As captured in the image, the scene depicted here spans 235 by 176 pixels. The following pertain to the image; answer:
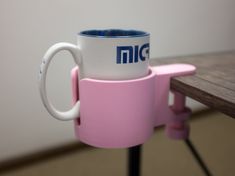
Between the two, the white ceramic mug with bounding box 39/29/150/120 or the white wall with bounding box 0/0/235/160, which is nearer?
the white ceramic mug with bounding box 39/29/150/120

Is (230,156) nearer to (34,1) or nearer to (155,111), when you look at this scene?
(155,111)

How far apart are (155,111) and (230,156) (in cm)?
79

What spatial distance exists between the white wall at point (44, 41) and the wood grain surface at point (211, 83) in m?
0.47

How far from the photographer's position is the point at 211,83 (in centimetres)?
45

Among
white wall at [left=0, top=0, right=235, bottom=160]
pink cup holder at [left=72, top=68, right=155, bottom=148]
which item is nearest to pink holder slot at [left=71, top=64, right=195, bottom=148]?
pink cup holder at [left=72, top=68, right=155, bottom=148]

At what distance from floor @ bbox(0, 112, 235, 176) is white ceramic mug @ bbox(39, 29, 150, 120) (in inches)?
26.3

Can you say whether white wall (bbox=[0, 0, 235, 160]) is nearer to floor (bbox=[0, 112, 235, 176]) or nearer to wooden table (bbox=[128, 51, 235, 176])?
floor (bbox=[0, 112, 235, 176])

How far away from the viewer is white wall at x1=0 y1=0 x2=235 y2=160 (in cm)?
93

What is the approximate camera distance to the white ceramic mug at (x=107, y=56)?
40cm

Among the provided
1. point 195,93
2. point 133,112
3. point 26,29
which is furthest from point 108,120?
point 26,29

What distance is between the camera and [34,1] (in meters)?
0.92

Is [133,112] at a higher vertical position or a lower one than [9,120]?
higher

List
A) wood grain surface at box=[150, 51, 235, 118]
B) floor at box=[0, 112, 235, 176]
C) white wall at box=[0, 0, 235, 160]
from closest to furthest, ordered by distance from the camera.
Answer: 1. wood grain surface at box=[150, 51, 235, 118]
2. white wall at box=[0, 0, 235, 160]
3. floor at box=[0, 112, 235, 176]

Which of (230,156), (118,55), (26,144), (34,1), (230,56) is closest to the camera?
(118,55)
